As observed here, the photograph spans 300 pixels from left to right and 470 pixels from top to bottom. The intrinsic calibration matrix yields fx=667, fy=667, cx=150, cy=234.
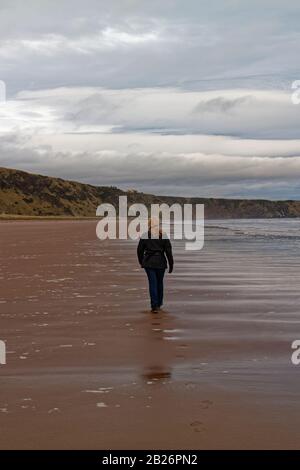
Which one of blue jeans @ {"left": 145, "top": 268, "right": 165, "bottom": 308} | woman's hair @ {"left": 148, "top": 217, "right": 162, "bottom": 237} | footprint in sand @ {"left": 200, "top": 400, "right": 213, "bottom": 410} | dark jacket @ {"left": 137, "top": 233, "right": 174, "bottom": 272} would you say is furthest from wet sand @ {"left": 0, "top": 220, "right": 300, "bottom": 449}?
woman's hair @ {"left": 148, "top": 217, "right": 162, "bottom": 237}

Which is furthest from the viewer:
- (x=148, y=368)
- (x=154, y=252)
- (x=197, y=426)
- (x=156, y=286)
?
(x=154, y=252)

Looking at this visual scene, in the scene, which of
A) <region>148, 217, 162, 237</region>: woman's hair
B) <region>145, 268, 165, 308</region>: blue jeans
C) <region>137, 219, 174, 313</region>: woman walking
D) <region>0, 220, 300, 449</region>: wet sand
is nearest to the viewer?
<region>0, 220, 300, 449</region>: wet sand

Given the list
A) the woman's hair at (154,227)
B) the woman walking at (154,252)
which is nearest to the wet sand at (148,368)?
the woman walking at (154,252)

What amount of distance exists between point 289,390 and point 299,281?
432 inches

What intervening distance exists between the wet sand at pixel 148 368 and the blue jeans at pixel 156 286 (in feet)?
0.91

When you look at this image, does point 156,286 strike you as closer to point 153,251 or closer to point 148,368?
point 153,251

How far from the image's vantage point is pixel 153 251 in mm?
13414

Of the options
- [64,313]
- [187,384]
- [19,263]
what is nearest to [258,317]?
[64,313]

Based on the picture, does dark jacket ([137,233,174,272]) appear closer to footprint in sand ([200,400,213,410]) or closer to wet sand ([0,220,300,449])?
wet sand ([0,220,300,449])

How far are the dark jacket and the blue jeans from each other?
12cm

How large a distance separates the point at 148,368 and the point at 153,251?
562 cm

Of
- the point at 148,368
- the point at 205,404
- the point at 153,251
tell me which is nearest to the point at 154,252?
the point at 153,251

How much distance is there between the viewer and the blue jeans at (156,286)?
12656mm

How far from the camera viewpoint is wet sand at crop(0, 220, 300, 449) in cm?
562
